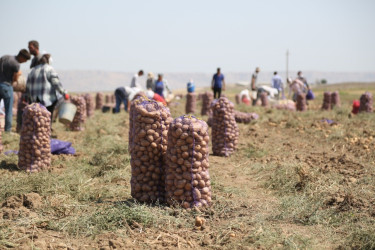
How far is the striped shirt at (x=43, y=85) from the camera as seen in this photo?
29.0 ft

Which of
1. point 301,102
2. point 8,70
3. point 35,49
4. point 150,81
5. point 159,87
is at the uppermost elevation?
point 35,49

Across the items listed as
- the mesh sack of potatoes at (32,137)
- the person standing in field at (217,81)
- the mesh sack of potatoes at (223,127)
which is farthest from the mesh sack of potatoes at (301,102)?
the mesh sack of potatoes at (32,137)

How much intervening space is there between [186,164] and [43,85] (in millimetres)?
5378

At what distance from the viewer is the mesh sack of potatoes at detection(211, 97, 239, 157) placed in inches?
316

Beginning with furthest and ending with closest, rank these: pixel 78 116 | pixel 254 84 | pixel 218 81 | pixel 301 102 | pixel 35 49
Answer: pixel 254 84, pixel 301 102, pixel 218 81, pixel 78 116, pixel 35 49

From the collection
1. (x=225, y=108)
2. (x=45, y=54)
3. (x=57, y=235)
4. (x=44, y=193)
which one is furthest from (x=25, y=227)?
(x=45, y=54)

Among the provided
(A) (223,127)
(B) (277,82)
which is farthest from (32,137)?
(B) (277,82)

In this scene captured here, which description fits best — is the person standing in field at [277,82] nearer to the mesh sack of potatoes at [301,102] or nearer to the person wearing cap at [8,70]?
the mesh sack of potatoes at [301,102]

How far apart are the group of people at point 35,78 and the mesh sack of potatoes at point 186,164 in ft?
16.4

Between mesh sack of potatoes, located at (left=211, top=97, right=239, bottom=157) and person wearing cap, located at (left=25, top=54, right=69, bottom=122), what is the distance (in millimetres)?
3310

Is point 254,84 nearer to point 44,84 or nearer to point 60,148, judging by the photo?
point 44,84

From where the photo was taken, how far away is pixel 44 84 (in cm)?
885

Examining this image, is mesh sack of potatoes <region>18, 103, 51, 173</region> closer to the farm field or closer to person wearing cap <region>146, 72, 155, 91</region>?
the farm field

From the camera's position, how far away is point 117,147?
348 inches
